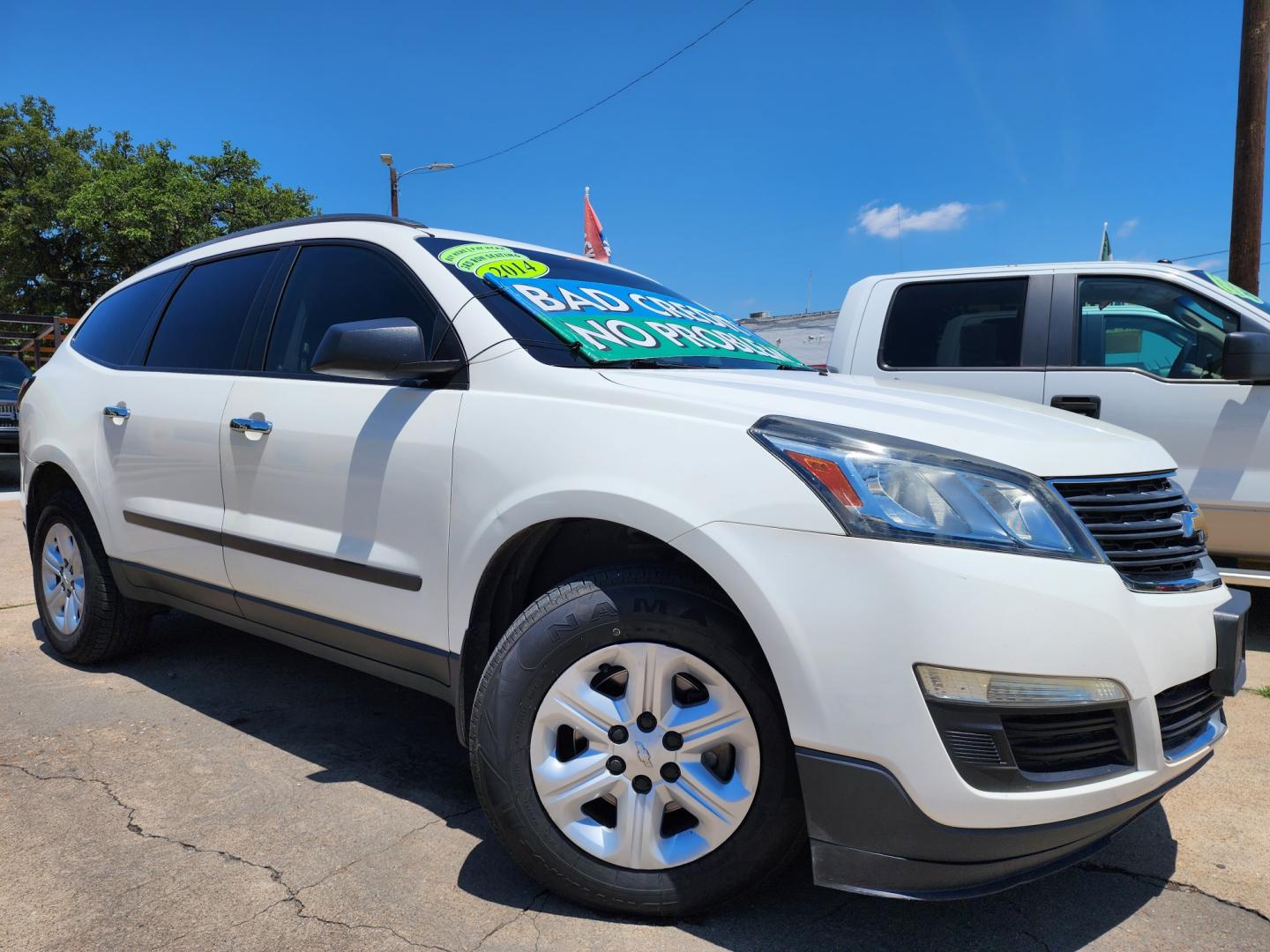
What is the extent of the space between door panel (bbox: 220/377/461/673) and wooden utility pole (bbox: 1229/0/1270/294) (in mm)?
7633

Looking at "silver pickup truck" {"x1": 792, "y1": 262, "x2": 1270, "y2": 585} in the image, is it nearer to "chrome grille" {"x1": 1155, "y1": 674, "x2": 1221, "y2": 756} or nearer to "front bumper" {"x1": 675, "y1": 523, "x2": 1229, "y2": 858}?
"chrome grille" {"x1": 1155, "y1": 674, "x2": 1221, "y2": 756}

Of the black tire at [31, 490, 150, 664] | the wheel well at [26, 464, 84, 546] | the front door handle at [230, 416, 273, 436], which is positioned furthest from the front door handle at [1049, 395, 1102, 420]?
the wheel well at [26, 464, 84, 546]

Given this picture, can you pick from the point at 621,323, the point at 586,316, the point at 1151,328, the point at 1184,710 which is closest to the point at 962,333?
the point at 1151,328

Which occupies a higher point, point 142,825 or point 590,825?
point 590,825

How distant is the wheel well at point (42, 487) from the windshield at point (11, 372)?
8191 millimetres

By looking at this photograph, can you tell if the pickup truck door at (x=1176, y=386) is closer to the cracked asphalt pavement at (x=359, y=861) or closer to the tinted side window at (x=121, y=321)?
A: the cracked asphalt pavement at (x=359, y=861)

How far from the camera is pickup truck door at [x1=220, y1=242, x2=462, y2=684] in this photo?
2457 mm

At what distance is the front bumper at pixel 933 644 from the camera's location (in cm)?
171

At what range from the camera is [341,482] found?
264 cm

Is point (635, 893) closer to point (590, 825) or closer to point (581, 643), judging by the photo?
point (590, 825)

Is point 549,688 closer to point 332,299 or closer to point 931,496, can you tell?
point 931,496

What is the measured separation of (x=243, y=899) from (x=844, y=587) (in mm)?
1588

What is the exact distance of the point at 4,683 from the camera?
3748 millimetres

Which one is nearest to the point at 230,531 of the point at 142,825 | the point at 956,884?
the point at 142,825
